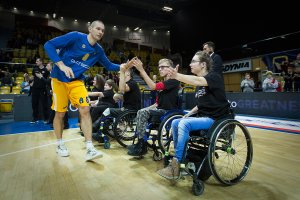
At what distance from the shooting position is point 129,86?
9.47 ft

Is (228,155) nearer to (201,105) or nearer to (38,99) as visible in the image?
(201,105)

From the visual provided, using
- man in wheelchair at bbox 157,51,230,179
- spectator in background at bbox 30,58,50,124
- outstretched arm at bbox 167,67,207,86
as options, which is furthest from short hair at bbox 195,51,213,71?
spectator in background at bbox 30,58,50,124

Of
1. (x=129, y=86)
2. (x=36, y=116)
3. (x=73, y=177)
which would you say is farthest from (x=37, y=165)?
(x=36, y=116)

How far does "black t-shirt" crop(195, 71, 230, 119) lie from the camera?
65.8 inches

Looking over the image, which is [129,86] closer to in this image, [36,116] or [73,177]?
[73,177]

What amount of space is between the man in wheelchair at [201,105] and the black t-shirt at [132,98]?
111 centimetres

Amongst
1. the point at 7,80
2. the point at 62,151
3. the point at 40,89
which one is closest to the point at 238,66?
the point at 40,89

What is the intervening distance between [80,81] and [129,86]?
0.70 meters

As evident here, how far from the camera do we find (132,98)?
2.87 meters

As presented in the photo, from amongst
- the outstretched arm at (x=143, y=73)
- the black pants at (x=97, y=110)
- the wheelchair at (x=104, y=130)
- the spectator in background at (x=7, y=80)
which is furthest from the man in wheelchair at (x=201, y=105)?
the spectator in background at (x=7, y=80)

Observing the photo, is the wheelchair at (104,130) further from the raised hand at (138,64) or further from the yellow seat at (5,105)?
the yellow seat at (5,105)

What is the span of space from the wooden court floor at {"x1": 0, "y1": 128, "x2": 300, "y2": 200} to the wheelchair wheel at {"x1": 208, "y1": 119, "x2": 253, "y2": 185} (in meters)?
0.10

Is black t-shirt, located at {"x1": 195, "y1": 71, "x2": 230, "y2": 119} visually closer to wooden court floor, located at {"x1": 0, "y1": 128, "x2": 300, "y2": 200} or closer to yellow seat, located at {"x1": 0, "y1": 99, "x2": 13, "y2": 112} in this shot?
wooden court floor, located at {"x1": 0, "y1": 128, "x2": 300, "y2": 200}

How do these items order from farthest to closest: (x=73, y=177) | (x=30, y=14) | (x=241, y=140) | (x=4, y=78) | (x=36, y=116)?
(x=30, y=14) → (x=4, y=78) → (x=36, y=116) → (x=241, y=140) → (x=73, y=177)
